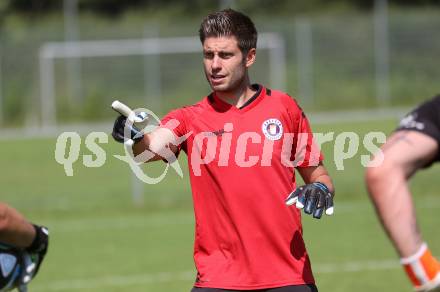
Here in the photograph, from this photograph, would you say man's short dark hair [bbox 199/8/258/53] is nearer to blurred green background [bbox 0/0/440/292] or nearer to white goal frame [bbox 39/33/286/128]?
blurred green background [bbox 0/0/440/292]

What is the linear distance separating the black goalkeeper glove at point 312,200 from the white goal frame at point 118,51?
22.1m

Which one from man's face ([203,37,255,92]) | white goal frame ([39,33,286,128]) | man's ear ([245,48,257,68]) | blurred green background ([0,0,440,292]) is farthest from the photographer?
white goal frame ([39,33,286,128])

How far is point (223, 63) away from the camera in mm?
4852

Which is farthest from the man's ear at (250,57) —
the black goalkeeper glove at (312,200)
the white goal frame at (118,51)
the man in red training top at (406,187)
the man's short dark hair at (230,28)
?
the white goal frame at (118,51)

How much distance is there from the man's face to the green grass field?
4.39 metres

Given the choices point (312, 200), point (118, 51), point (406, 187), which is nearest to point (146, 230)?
point (312, 200)

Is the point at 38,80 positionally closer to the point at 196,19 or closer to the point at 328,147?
the point at 196,19

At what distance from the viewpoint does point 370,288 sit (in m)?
8.96

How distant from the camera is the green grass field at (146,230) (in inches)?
385

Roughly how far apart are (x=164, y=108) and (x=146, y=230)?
13.8m

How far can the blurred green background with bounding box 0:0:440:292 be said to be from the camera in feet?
35.4

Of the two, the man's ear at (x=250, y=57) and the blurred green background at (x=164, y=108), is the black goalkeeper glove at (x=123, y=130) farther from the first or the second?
the blurred green background at (x=164, y=108)

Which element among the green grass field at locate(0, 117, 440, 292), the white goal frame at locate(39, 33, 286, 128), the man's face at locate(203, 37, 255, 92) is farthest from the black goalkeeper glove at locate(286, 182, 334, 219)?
the white goal frame at locate(39, 33, 286, 128)

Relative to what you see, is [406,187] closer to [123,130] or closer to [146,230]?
[123,130]
